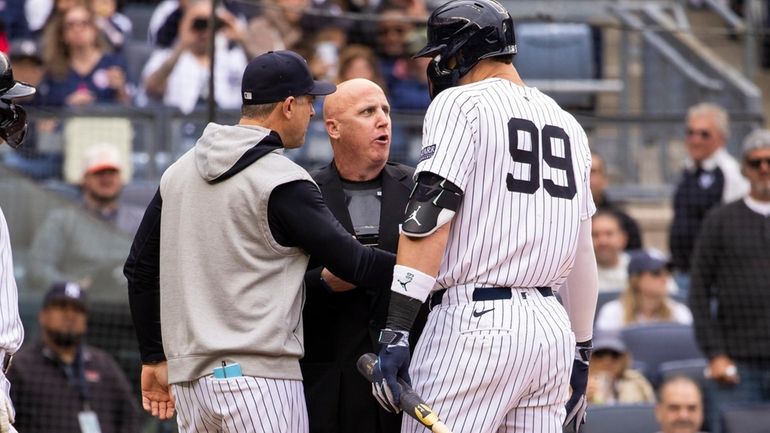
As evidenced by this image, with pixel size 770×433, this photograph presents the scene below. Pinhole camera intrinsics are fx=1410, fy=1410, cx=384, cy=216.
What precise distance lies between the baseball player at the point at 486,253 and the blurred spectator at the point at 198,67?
525 cm

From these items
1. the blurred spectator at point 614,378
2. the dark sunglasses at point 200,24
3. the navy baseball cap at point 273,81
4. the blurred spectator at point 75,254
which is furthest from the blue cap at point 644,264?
the navy baseball cap at point 273,81

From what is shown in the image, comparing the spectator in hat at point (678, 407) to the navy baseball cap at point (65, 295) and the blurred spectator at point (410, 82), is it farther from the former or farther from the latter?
the navy baseball cap at point (65, 295)

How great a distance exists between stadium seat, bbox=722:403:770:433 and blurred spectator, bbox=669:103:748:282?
1767 millimetres

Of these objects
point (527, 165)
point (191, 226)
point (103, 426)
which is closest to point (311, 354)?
point (191, 226)

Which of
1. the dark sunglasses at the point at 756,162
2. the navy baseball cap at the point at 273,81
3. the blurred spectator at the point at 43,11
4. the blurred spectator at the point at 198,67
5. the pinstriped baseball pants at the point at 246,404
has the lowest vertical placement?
the pinstriped baseball pants at the point at 246,404

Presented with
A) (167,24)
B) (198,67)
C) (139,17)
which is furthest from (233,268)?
(139,17)

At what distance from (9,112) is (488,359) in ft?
5.60

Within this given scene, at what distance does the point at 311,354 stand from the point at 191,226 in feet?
2.12

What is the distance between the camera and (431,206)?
4.19 m

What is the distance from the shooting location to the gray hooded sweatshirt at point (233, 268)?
4.31 meters

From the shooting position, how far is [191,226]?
4.38 meters

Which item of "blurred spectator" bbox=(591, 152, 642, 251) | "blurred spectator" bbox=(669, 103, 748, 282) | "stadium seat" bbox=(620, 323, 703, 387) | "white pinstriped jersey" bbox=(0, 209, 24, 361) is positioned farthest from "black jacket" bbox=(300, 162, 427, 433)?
"blurred spectator" bbox=(669, 103, 748, 282)

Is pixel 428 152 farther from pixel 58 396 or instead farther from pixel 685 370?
pixel 685 370

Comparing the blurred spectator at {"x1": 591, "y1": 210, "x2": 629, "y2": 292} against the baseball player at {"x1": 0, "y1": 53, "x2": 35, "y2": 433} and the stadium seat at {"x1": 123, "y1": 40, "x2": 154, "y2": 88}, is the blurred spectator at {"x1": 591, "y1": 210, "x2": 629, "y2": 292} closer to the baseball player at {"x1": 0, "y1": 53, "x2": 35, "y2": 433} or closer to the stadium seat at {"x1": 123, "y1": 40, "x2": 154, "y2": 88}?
the stadium seat at {"x1": 123, "y1": 40, "x2": 154, "y2": 88}
